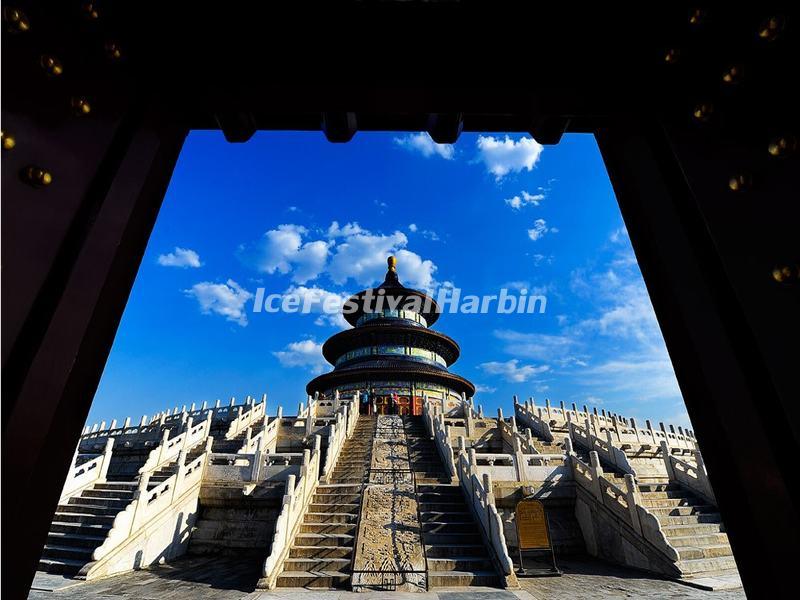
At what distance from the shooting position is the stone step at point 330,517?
10141 mm

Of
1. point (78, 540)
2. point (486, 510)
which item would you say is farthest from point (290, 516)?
point (78, 540)

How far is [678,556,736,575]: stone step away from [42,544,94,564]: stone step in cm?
1272

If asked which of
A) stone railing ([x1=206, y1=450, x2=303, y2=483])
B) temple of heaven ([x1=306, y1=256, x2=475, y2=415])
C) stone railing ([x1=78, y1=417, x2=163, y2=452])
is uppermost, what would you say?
temple of heaven ([x1=306, y1=256, x2=475, y2=415])

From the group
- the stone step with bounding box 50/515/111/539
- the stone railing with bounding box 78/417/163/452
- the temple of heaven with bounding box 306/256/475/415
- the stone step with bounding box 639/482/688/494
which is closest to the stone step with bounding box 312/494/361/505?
the stone step with bounding box 50/515/111/539

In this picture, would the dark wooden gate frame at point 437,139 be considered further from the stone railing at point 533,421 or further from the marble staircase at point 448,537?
the stone railing at point 533,421

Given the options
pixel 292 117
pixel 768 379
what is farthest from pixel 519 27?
pixel 768 379

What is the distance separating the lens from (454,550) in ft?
29.1

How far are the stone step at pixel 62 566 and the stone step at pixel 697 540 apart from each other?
42.7 ft

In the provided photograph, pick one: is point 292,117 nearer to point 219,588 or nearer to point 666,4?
point 666,4

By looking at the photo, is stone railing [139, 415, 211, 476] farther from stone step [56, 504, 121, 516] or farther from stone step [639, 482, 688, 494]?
stone step [639, 482, 688, 494]

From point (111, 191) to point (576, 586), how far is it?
9.63 meters

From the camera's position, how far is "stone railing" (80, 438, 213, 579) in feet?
28.7

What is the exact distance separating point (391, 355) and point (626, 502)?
75.8 feet

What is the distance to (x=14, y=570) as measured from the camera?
1.61m
